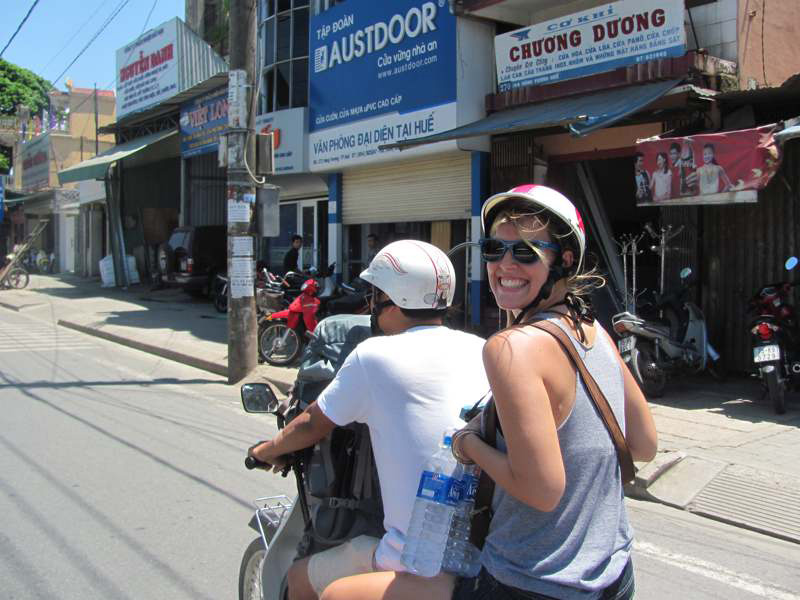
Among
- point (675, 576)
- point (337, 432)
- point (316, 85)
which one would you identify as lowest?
point (675, 576)

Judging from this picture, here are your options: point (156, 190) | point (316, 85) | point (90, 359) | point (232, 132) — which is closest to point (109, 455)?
point (232, 132)

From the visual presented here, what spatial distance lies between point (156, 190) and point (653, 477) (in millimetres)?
22331

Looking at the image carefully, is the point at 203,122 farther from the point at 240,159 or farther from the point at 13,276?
the point at 240,159

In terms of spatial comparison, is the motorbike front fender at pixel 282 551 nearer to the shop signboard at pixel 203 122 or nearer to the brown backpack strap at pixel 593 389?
the brown backpack strap at pixel 593 389

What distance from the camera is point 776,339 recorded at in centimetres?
745

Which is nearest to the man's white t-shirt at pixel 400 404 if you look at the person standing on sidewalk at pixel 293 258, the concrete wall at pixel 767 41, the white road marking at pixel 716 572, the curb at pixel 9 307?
the white road marking at pixel 716 572

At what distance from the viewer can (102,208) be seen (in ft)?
93.7

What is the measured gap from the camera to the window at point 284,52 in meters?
16.5

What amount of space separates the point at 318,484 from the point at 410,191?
11192 millimetres

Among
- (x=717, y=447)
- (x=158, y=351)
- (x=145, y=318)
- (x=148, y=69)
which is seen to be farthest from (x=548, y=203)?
(x=148, y=69)

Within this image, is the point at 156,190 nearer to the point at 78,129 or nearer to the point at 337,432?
the point at 78,129

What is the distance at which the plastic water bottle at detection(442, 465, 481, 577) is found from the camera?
1869 millimetres

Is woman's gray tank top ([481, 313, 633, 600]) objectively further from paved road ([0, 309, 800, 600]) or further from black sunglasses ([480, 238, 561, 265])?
paved road ([0, 309, 800, 600])

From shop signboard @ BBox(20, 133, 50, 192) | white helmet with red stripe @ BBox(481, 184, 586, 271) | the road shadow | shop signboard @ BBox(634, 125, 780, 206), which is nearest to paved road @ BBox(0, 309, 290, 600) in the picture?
white helmet with red stripe @ BBox(481, 184, 586, 271)
